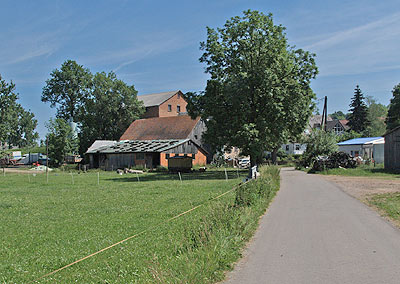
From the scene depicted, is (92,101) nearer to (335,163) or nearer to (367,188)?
(335,163)

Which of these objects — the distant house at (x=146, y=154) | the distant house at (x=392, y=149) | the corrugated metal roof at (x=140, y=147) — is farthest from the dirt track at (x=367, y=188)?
the corrugated metal roof at (x=140, y=147)

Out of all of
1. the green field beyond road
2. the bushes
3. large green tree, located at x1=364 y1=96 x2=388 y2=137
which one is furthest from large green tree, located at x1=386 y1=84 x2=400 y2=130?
the green field beyond road

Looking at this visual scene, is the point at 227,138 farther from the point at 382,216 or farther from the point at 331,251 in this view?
the point at 331,251

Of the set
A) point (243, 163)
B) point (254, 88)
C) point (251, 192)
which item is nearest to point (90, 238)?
point (251, 192)

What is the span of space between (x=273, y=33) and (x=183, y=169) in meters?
19.9

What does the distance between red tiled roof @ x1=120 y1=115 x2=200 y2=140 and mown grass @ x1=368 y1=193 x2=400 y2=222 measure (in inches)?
1817

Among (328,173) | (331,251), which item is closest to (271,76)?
(328,173)

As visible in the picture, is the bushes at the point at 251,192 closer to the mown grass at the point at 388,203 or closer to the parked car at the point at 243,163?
the mown grass at the point at 388,203

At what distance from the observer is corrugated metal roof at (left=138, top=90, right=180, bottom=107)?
84481 mm

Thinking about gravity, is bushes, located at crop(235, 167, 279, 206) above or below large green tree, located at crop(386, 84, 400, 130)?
below

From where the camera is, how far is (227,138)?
36.2m

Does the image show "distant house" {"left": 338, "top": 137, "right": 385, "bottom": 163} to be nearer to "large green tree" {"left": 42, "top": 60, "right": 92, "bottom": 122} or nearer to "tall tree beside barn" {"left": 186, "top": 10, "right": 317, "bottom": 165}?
"tall tree beside barn" {"left": 186, "top": 10, "right": 317, "bottom": 165}

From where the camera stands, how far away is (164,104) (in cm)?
8425

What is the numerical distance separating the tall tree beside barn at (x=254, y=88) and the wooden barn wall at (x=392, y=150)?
7987 mm
